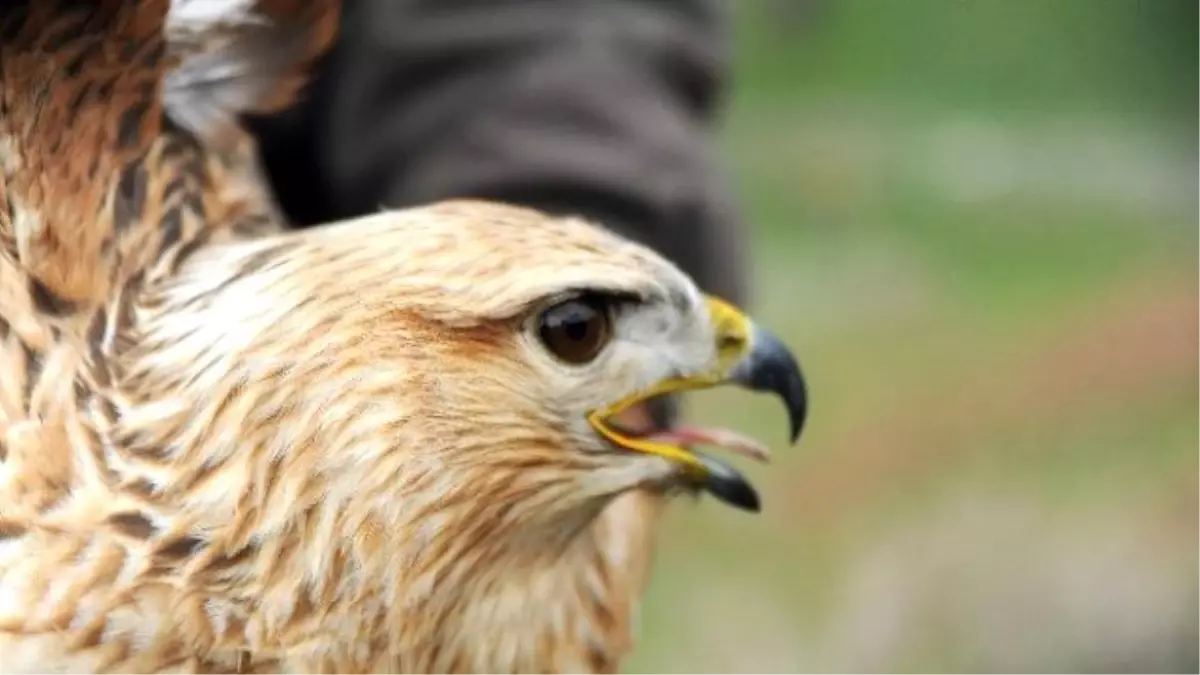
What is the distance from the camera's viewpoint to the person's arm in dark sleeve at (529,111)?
0.86 meters

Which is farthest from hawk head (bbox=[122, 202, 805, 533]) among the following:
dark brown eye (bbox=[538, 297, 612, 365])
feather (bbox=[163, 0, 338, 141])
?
feather (bbox=[163, 0, 338, 141])

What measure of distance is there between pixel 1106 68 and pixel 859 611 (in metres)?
0.58

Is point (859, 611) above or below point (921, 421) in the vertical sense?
below

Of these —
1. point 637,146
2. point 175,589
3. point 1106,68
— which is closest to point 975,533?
point 1106,68

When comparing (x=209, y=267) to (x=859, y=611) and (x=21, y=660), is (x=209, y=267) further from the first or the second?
(x=859, y=611)

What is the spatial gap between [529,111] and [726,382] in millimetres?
260

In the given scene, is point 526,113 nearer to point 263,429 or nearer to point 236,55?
point 236,55

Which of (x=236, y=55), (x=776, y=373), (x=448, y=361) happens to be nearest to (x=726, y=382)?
(x=776, y=373)

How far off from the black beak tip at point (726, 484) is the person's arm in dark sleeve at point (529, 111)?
0.68 ft

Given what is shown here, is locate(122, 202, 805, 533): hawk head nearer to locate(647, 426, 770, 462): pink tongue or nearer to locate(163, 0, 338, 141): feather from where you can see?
locate(647, 426, 770, 462): pink tongue

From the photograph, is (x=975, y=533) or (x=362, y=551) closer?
(x=362, y=551)

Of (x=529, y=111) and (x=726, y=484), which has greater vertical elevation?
(x=529, y=111)

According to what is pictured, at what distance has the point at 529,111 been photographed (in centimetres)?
87

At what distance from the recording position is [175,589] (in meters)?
0.63
